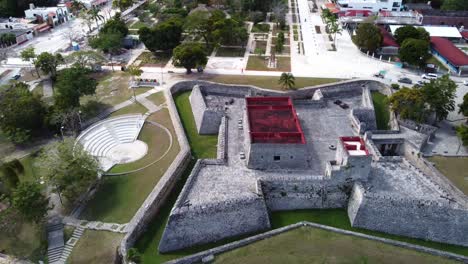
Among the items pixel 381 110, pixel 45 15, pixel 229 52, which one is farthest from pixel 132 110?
pixel 45 15

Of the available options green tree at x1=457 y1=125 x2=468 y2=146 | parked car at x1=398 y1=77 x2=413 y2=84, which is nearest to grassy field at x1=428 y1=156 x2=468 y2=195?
green tree at x1=457 y1=125 x2=468 y2=146

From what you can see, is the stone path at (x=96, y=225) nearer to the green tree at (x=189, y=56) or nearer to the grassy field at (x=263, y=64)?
the green tree at (x=189, y=56)

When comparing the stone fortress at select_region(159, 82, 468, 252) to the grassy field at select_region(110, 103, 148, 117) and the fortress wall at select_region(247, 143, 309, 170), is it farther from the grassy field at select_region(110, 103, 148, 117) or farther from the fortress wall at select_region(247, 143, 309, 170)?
the grassy field at select_region(110, 103, 148, 117)

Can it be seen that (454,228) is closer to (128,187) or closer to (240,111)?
(240,111)

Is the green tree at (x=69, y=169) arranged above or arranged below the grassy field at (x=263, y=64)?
below

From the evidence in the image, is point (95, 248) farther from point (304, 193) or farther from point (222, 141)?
point (304, 193)

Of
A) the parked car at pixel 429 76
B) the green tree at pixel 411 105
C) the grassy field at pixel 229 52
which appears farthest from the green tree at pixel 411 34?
the grassy field at pixel 229 52
